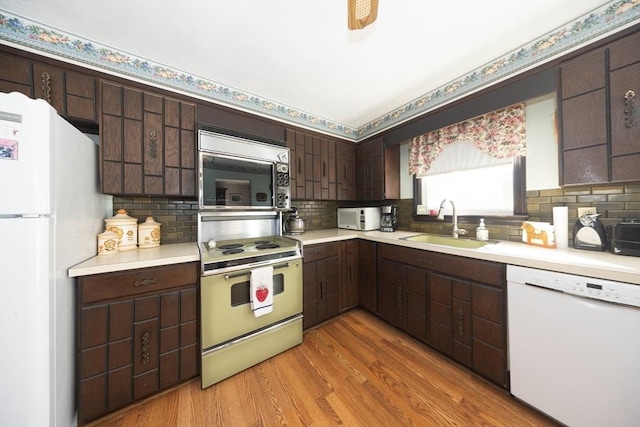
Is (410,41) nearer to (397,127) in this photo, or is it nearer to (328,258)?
(397,127)

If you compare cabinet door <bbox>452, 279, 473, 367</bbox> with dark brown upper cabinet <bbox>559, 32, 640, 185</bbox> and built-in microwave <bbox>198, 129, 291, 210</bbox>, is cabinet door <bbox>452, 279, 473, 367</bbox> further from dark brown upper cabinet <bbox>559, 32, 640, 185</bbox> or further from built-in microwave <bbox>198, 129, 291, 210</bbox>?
built-in microwave <bbox>198, 129, 291, 210</bbox>

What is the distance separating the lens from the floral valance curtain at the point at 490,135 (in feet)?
5.47

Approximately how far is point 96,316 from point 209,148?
131cm

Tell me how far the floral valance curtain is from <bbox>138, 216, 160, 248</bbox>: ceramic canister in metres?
2.75

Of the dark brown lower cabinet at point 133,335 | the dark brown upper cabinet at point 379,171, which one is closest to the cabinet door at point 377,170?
the dark brown upper cabinet at point 379,171

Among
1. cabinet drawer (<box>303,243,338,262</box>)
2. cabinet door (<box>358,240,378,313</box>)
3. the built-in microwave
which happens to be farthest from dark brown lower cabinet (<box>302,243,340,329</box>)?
the built-in microwave

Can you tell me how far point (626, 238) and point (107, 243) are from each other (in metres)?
3.30

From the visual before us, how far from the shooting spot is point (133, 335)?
48.2 inches

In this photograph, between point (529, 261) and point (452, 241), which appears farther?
point (452, 241)

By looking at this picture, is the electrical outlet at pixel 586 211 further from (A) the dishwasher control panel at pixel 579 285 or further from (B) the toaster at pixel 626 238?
(A) the dishwasher control panel at pixel 579 285

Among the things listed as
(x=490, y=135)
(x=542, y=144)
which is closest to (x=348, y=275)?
(x=490, y=135)

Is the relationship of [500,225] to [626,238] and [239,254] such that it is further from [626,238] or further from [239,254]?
[239,254]

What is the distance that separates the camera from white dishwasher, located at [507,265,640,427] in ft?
2.99

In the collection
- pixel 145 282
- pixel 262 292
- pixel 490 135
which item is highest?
pixel 490 135
